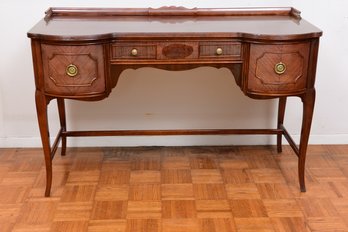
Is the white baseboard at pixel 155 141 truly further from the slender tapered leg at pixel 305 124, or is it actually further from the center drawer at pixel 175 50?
the center drawer at pixel 175 50

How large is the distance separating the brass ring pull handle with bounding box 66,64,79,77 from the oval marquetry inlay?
38cm

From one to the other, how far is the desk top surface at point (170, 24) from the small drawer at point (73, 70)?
2.3 inches

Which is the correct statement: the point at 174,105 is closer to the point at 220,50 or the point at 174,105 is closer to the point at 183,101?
the point at 183,101

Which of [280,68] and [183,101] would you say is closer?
[280,68]

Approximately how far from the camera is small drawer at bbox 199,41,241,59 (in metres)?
2.02

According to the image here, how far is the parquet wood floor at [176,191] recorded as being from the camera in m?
2.06

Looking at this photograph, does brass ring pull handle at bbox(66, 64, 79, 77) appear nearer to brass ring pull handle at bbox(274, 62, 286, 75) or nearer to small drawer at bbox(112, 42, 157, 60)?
small drawer at bbox(112, 42, 157, 60)

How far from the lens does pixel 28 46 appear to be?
8.36ft

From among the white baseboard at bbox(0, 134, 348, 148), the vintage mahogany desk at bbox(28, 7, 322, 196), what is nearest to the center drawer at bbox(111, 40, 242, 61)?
the vintage mahogany desk at bbox(28, 7, 322, 196)

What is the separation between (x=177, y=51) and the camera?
2031 millimetres

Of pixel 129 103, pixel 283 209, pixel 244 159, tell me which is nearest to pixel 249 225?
pixel 283 209

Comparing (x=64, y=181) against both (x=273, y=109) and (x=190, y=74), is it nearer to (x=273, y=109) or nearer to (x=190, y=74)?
(x=190, y=74)

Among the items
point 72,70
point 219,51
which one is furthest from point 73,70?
point 219,51

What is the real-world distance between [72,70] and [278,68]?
0.88 metres
